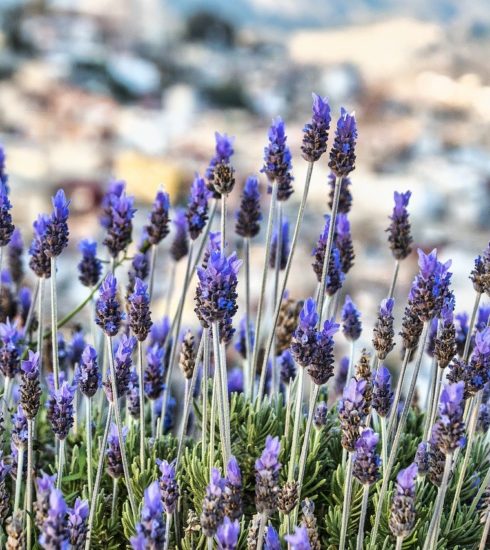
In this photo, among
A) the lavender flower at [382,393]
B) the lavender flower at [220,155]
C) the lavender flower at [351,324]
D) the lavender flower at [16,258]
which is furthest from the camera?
the lavender flower at [16,258]

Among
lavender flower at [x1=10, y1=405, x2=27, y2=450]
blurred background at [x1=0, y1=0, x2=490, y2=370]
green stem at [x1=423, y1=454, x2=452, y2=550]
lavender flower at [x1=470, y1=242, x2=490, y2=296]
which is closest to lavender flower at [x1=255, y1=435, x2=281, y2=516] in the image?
green stem at [x1=423, y1=454, x2=452, y2=550]

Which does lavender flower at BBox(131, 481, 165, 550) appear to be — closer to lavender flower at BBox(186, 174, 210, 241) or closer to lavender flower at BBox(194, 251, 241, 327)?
lavender flower at BBox(194, 251, 241, 327)

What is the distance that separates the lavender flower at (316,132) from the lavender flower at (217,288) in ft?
1.14

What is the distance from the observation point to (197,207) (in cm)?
162

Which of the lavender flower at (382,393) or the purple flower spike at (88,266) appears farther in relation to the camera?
the purple flower spike at (88,266)

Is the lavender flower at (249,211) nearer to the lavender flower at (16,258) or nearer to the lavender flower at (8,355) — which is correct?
the lavender flower at (8,355)

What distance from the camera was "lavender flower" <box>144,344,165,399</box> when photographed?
1.57 meters

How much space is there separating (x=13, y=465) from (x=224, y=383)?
0.49 m

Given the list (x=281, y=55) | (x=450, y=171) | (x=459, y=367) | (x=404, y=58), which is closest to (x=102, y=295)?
(x=459, y=367)

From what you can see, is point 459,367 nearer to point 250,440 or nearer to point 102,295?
point 250,440

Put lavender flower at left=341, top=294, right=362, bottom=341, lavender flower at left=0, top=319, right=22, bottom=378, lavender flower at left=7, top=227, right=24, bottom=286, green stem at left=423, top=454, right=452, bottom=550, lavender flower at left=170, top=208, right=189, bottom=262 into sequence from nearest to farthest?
green stem at left=423, top=454, right=452, bottom=550, lavender flower at left=0, top=319, right=22, bottom=378, lavender flower at left=341, top=294, right=362, bottom=341, lavender flower at left=170, top=208, right=189, bottom=262, lavender flower at left=7, top=227, right=24, bottom=286

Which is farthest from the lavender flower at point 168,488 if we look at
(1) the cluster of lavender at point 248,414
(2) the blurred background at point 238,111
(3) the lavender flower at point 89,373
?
(2) the blurred background at point 238,111

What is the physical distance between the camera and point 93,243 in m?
1.75

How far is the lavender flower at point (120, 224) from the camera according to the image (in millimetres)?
1574
